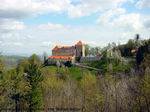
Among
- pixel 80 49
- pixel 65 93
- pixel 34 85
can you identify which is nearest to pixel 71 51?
pixel 80 49

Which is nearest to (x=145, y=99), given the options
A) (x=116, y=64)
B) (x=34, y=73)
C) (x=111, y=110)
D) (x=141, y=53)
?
(x=111, y=110)

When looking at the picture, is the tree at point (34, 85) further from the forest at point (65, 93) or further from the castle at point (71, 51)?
the castle at point (71, 51)

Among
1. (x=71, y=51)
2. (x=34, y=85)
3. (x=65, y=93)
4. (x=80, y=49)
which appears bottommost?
(x=65, y=93)

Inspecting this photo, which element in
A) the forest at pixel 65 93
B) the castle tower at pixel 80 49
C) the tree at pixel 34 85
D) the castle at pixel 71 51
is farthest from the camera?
the castle tower at pixel 80 49

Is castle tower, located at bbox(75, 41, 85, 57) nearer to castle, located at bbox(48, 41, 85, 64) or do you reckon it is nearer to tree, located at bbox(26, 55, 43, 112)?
castle, located at bbox(48, 41, 85, 64)

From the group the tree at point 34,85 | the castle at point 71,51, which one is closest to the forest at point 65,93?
the tree at point 34,85

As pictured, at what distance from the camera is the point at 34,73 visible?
5225cm

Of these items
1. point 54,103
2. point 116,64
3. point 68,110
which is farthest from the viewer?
point 116,64

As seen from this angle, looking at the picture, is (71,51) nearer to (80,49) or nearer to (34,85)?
(80,49)

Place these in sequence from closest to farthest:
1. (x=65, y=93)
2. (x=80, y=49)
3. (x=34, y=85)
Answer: (x=34, y=85), (x=65, y=93), (x=80, y=49)

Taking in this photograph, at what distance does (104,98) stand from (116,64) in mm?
62276

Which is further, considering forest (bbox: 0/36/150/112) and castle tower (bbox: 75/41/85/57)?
castle tower (bbox: 75/41/85/57)

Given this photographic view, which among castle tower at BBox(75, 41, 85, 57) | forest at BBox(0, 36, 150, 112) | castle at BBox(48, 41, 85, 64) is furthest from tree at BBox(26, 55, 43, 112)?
castle tower at BBox(75, 41, 85, 57)

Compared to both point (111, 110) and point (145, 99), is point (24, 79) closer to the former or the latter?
point (111, 110)
